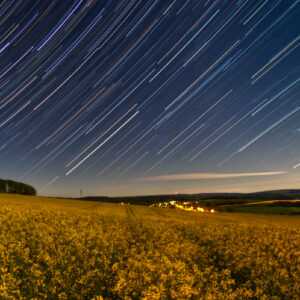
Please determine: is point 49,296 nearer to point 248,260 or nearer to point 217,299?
point 217,299

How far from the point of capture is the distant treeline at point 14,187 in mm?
91250

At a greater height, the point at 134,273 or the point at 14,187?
the point at 14,187

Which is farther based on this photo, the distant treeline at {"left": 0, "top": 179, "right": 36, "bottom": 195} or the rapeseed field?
the distant treeline at {"left": 0, "top": 179, "right": 36, "bottom": 195}

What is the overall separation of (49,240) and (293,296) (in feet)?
26.6

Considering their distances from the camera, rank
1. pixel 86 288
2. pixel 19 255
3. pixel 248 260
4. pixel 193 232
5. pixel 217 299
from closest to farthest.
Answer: pixel 217 299 < pixel 86 288 < pixel 19 255 < pixel 248 260 < pixel 193 232

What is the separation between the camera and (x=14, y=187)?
98.6 meters

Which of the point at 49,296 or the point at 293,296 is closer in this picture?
the point at 49,296

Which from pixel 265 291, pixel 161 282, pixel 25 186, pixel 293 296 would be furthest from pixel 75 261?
pixel 25 186

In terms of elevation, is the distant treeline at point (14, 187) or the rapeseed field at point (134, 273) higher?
the distant treeline at point (14, 187)

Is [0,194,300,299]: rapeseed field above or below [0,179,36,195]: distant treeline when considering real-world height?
below

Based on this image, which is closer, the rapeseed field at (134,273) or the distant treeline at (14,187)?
the rapeseed field at (134,273)

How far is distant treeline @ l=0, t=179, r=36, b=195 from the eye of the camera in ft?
299

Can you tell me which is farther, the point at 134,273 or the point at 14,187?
the point at 14,187

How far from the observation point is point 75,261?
740 centimetres
